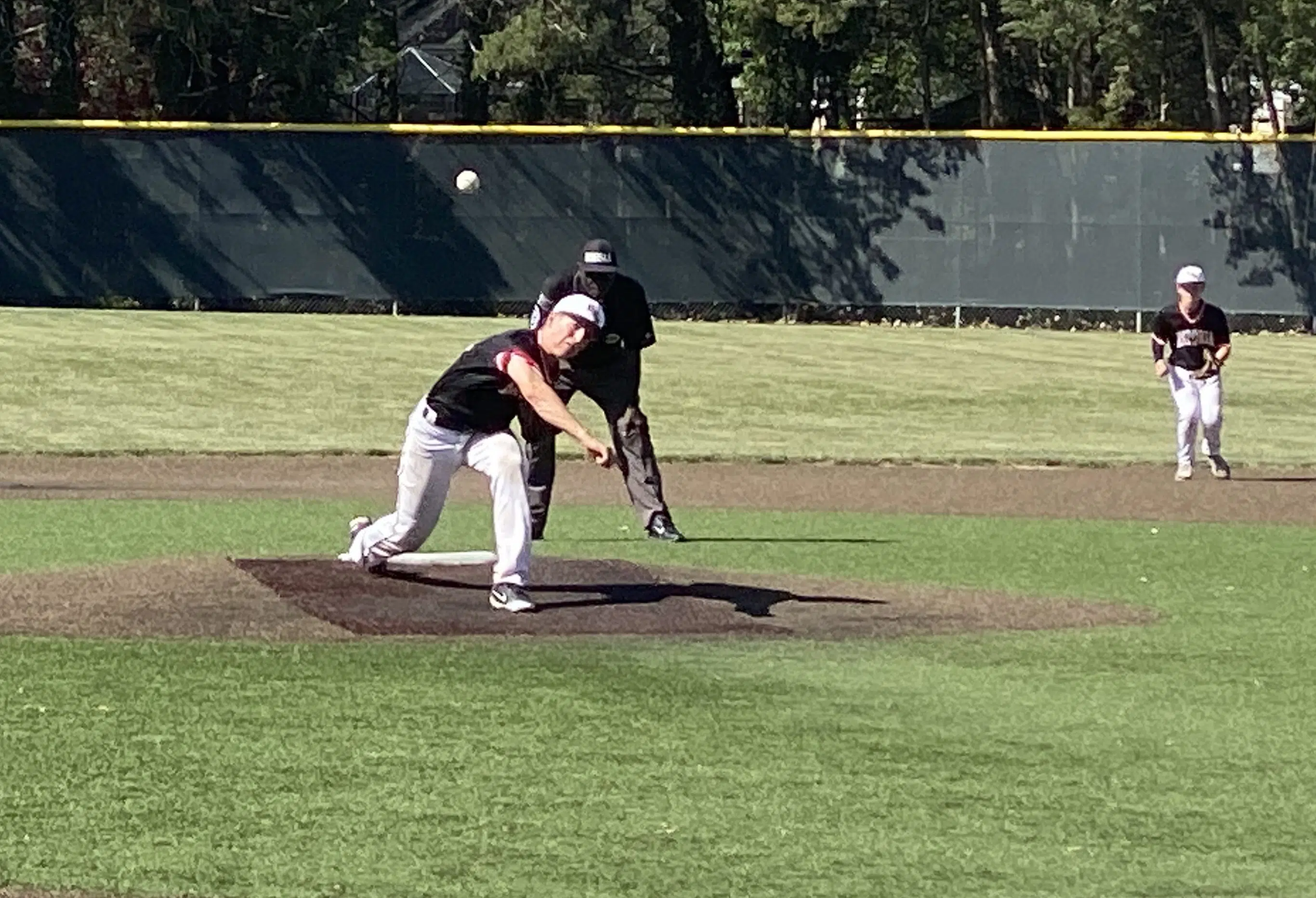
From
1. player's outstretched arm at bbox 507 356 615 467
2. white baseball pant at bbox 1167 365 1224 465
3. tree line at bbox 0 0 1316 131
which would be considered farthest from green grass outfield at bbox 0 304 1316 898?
tree line at bbox 0 0 1316 131

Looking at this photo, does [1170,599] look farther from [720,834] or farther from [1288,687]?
[720,834]

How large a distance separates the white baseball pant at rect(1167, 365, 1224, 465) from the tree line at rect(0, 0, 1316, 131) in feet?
71.7

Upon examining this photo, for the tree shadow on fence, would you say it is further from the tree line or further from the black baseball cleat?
the black baseball cleat

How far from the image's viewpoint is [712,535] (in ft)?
49.7

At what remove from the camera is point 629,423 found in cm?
1455

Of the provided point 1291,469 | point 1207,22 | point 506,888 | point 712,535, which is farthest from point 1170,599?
point 1207,22

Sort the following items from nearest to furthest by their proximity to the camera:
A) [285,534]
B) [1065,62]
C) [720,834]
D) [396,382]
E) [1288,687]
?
[720,834], [1288,687], [285,534], [396,382], [1065,62]

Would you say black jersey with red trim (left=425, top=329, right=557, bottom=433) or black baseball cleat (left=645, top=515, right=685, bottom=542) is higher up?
black jersey with red trim (left=425, top=329, right=557, bottom=433)

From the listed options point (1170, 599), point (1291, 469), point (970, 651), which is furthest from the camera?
point (1291, 469)

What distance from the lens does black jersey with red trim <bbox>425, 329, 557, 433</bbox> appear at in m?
10.8

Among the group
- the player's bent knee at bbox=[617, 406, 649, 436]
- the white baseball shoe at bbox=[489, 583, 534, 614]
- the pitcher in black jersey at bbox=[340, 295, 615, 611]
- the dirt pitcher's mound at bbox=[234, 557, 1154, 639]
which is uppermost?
the pitcher in black jersey at bbox=[340, 295, 615, 611]

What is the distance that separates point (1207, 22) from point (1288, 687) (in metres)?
34.6

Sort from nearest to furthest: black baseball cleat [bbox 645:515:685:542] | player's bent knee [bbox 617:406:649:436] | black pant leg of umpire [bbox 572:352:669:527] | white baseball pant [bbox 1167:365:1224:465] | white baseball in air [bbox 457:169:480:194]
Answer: black pant leg of umpire [bbox 572:352:669:527] < player's bent knee [bbox 617:406:649:436] < black baseball cleat [bbox 645:515:685:542] < white baseball pant [bbox 1167:365:1224:465] < white baseball in air [bbox 457:169:480:194]

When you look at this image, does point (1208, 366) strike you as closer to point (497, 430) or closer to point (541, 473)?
point (541, 473)
